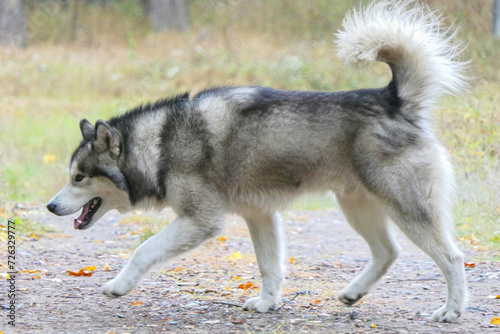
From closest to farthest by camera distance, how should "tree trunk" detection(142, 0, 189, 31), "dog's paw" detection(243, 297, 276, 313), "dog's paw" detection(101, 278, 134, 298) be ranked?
"dog's paw" detection(101, 278, 134, 298) → "dog's paw" detection(243, 297, 276, 313) → "tree trunk" detection(142, 0, 189, 31)

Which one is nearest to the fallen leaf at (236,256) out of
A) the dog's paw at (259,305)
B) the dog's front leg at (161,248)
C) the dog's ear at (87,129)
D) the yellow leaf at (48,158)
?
the dog's paw at (259,305)

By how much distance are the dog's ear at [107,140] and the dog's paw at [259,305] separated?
1307 millimetres

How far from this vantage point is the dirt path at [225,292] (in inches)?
165

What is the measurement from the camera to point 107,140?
4633mm

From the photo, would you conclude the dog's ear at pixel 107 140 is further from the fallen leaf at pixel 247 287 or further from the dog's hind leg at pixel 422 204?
the dog's hind leg at pixel 422 204

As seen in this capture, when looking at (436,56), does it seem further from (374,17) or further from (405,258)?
(405,258)

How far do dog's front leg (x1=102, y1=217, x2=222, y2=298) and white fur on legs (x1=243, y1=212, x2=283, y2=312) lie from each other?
427 millimetres

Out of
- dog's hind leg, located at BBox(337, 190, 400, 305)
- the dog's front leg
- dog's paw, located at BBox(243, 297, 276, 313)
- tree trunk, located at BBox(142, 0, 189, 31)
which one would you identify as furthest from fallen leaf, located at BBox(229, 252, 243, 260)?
tree trunk, located at BBox(142, 0, 189, 31)

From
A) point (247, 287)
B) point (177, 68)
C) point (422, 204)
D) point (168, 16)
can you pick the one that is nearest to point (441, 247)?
point (422, 204)

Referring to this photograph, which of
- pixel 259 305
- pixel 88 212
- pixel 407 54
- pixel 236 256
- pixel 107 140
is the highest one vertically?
pixel 407 54

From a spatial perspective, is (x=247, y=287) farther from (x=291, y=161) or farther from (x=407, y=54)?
(x=407, y=54)

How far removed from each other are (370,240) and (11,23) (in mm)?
14402

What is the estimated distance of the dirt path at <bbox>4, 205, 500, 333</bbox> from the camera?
4188mm

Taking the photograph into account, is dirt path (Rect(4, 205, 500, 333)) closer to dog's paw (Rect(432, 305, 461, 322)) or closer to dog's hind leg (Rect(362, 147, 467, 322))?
dog's paw (Rect(432, 305, 461, 322))
